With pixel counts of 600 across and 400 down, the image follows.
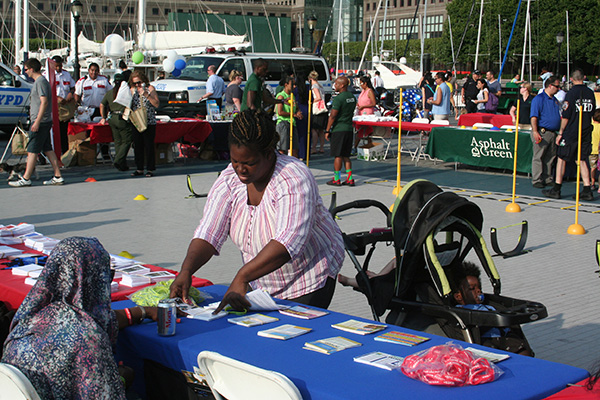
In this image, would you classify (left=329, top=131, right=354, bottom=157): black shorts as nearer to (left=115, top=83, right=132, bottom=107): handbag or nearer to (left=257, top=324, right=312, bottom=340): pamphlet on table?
(left=115, top=83, right=132, bottom=107): handbag

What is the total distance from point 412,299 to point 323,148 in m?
15.6

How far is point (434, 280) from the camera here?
14.8 ft

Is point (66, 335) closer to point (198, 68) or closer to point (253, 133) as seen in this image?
point (253, 133)

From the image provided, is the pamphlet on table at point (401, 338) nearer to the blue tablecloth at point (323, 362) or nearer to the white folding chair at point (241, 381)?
the blue tablecloth at point (323, 362)

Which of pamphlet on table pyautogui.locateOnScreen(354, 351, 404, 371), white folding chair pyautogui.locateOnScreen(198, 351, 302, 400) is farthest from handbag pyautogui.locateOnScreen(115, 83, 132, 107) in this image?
pamphlet on table pyautogui.locateOnScreen(354, 351, 404, 371)

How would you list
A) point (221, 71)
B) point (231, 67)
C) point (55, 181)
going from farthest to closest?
point (231, 67), point (221, 71), point (55, 181)

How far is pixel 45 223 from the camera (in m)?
10.3

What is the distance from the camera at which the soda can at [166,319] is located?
3.57m

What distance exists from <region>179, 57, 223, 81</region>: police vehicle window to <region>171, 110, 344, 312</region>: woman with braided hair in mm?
18758

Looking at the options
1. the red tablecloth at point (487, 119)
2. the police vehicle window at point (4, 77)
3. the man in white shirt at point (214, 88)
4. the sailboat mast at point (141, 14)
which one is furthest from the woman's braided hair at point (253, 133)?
the sailboat mast at point (141, 14)

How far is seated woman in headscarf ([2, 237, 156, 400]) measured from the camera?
127 inches

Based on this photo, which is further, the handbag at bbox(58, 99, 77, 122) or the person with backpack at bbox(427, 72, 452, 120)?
the person with backpack at bbox(427, 72, 452, 120)

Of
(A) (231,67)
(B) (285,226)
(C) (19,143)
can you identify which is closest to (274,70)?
(A) (231,67)

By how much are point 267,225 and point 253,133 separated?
20.4 inches
